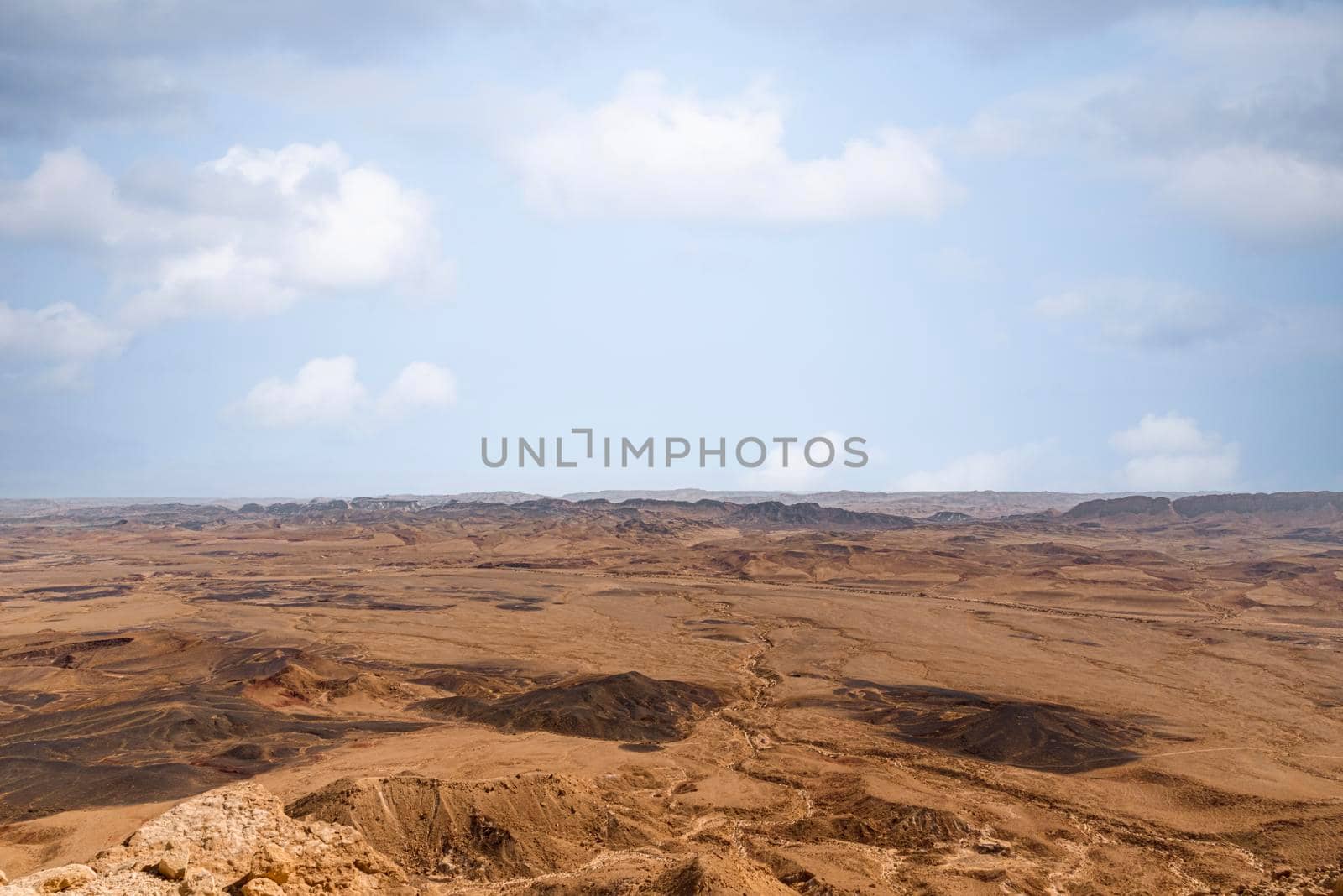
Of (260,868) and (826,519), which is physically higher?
(260,868)

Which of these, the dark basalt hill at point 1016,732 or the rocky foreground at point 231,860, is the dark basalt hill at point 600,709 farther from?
the rocky foreground at point 231,860

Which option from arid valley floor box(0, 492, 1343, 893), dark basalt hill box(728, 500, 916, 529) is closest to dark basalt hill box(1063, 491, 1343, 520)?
dark basalt hill box(728, 500, 916, 529)

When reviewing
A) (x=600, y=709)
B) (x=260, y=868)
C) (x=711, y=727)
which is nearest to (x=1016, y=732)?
(x=711, y=727)

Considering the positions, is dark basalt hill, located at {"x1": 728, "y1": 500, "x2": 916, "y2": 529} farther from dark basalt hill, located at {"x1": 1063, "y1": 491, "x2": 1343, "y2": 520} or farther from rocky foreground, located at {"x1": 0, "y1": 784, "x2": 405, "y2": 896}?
Result: rocky foreground, located at {"x1": 0, "y1": 784, "x2": 405, "y2": 896}

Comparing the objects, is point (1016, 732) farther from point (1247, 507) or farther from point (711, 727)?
point (1247, 507)

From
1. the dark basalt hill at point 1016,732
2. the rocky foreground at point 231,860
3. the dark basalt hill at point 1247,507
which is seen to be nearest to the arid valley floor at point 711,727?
the dark basalt hill at point 1016,732

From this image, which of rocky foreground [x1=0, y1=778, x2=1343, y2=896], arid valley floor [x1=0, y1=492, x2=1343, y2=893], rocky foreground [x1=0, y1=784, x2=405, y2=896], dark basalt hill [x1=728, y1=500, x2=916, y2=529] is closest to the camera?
rocky foreground [x1=0, y1=784, x2=405, y2=896]
